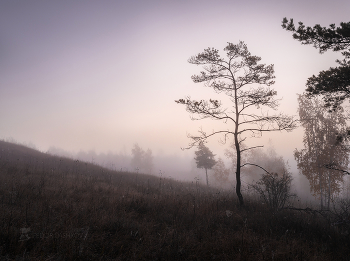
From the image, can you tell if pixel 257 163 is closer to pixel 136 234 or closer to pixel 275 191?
pixel 275 191

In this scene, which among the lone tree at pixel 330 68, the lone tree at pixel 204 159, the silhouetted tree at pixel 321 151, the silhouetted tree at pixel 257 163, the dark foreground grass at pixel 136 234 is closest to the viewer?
the dark foreground grass at pixel 136 234

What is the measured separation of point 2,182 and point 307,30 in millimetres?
13372

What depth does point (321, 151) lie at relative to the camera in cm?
1525

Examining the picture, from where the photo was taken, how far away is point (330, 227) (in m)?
5.68

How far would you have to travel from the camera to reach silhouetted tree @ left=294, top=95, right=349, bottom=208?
15.0 meters

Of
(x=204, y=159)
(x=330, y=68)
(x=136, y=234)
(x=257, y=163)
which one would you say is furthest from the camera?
(x=257, y=163)

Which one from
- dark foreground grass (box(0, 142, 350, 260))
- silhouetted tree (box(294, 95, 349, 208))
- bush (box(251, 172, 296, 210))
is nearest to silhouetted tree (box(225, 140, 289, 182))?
silhouetted tree (box(294, 95, 349, 208))

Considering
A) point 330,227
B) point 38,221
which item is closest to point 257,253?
point 330,227

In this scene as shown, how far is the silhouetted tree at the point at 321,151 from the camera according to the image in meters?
15.0

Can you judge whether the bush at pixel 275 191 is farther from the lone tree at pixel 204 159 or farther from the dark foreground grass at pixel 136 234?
the lone tree at pixel 204 159

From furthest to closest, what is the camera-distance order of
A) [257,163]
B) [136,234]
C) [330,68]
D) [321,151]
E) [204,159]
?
1. [257,163]
2. [204,159]
3. [321,151]
4. [330,68]
5. [136,234]

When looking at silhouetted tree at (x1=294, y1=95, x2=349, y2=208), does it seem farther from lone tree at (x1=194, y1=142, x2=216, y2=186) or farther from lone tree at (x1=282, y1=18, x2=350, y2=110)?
lone tree at (x1=194, y1=142, x2=216, y2=186)

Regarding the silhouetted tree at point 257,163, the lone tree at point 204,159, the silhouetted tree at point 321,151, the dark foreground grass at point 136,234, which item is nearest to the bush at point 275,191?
the dark foreground grass at point 136,234

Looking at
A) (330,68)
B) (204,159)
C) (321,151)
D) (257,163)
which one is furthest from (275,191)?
(257,163)
